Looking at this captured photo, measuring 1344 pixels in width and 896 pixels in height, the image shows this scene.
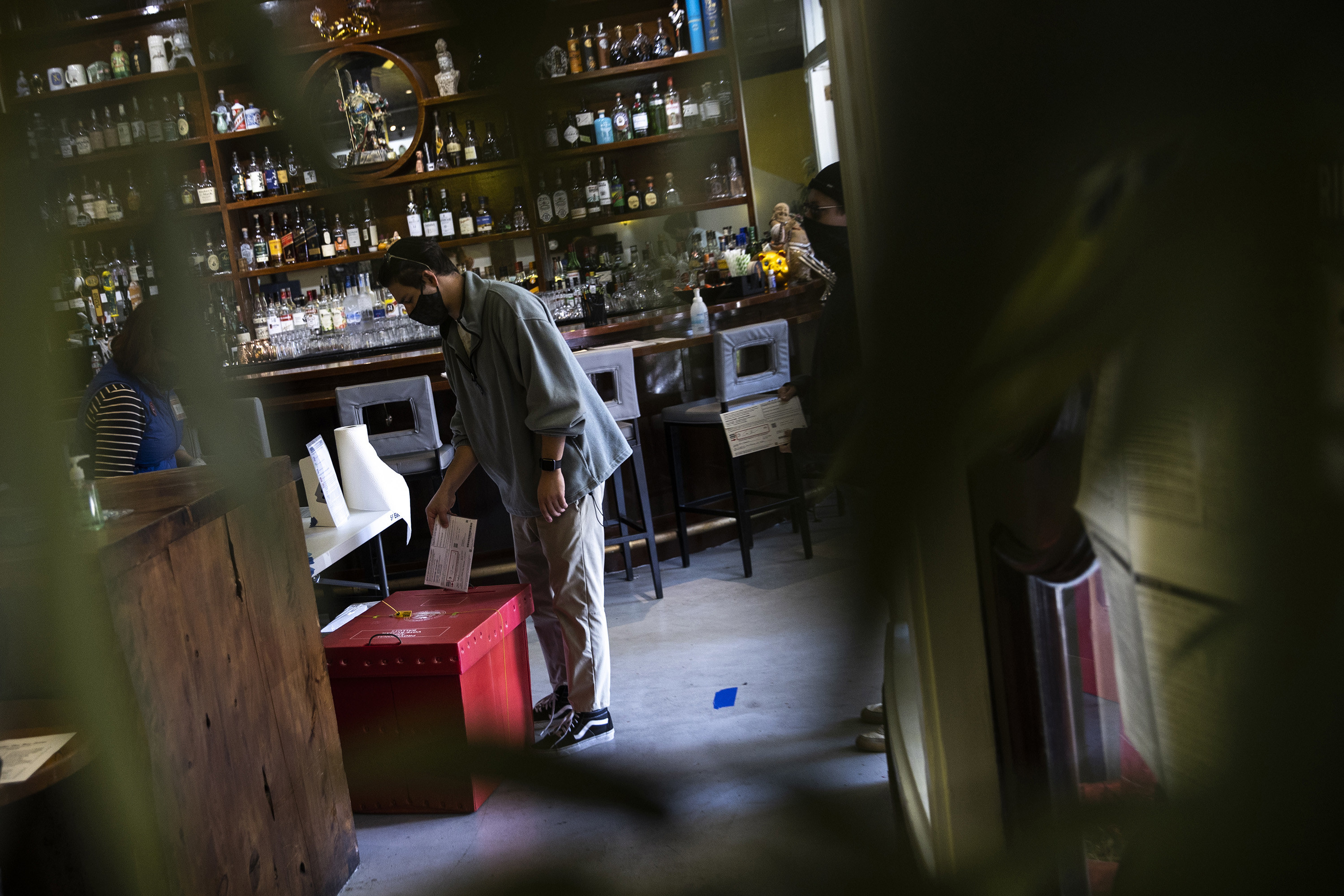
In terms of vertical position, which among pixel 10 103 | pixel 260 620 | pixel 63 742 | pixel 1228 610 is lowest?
pixel 260 620

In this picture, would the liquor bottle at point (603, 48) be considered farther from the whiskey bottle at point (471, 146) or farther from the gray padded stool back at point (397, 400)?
the gray padded stool back at point (397, 400)

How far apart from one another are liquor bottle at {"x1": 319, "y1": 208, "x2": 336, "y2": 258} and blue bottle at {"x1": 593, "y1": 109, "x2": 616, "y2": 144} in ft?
0.19

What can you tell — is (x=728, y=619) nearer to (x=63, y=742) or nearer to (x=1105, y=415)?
(x=63, y=742)

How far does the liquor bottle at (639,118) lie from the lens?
276mm

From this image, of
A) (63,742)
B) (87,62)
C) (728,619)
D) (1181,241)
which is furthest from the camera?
(728,619)

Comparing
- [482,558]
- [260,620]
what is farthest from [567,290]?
[260,620]

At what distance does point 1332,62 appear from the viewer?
13 centimetres

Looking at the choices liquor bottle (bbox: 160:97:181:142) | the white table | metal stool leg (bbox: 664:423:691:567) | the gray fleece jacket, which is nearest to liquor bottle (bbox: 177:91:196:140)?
liquor bottle (bbox: 160:97:181:142)

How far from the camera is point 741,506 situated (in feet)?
11.9

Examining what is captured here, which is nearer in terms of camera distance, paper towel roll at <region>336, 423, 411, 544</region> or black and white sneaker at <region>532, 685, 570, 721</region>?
black and white sneaker at <region>532, 685, 570, 721</region>

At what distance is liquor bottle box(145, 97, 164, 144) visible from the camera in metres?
0.18

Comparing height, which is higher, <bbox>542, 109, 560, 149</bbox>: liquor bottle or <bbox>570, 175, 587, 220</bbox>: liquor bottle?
<bbox>542, 109, 560, 149</bbox>: liquor bottle

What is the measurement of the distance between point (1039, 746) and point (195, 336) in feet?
0.65

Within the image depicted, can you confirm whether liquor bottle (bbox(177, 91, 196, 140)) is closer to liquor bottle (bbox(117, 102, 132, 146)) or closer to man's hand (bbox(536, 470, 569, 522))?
liquor bottle (bbox(117, 102, 132, 146))
